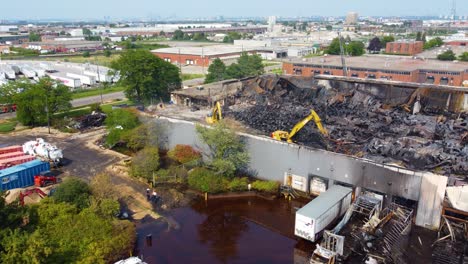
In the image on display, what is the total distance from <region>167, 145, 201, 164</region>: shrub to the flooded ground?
404cm

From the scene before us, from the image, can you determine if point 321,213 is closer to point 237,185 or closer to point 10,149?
point 237,185

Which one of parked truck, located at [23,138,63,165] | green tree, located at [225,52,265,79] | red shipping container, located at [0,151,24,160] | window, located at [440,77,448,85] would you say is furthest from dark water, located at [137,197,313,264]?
window, located at [440,77,448,85]

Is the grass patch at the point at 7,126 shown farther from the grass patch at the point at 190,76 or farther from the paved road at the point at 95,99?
the grass patch at the point at 190,76

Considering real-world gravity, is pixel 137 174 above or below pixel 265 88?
below

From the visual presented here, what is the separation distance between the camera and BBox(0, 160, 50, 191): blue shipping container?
813 inches

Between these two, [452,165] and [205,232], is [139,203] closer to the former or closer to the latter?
[205,232]

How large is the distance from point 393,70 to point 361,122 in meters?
23.7

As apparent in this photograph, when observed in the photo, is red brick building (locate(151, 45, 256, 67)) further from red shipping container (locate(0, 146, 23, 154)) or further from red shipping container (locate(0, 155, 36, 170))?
red shipping container (locate(0, 155, 36, 170))

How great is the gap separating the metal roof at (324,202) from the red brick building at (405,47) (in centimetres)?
7474

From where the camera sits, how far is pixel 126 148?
28859 millimetres

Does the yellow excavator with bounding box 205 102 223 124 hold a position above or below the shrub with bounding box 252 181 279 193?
above

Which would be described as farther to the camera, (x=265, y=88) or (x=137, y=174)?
(x=265, y=88)

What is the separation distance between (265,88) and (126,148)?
15812 millimetres


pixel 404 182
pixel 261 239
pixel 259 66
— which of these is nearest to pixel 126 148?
pixel 261 239
